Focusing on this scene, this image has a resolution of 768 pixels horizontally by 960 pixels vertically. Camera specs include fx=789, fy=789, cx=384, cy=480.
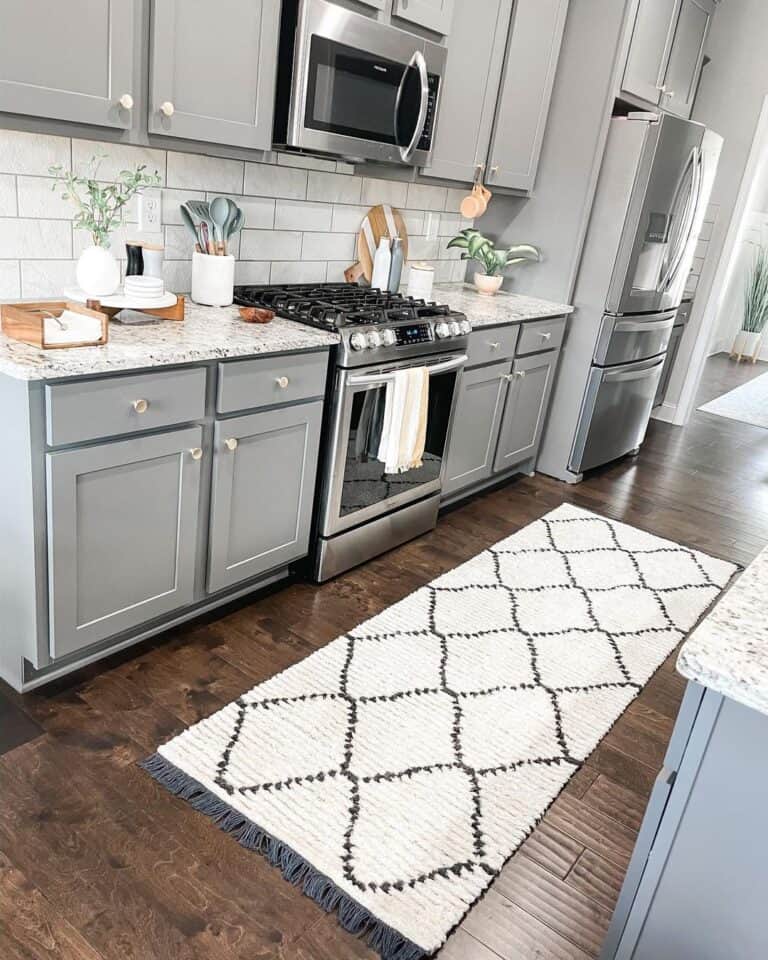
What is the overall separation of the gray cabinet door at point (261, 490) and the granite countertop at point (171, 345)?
0.72 feet

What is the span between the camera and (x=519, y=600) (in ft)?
9.62

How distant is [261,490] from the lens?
2490 millimetres

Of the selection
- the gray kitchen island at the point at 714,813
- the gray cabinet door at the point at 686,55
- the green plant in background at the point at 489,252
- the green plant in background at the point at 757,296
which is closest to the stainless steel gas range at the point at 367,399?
the green plant in background at the point at 489,252

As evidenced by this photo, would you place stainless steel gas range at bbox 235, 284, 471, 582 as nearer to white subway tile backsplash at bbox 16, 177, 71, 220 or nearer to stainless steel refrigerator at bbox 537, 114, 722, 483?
white subway tile backsplash at bbox 16, 177, 71, 220

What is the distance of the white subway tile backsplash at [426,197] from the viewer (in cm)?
372

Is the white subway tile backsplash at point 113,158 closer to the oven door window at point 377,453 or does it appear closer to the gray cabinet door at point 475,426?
the oven door window at point 377,453

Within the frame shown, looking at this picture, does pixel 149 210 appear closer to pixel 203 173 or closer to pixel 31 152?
pixel 203 173

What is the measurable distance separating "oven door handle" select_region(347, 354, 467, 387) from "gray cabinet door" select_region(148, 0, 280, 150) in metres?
0.79

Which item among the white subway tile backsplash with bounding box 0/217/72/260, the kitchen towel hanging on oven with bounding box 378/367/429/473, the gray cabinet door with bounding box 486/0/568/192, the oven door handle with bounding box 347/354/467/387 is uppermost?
the gray cabinet door with bounding box 486/0/568/192

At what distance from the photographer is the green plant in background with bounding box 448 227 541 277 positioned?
3.88m

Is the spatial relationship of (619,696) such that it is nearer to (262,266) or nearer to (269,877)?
(269,877)

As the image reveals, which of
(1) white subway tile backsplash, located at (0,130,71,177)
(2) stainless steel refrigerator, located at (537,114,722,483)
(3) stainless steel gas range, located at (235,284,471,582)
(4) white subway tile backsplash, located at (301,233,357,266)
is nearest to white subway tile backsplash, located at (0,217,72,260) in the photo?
(1) white subway tile backsplash, located at (0,130,71,177)

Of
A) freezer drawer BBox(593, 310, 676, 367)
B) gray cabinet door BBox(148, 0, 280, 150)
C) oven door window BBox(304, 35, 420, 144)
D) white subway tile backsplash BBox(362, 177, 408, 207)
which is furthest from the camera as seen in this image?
freezer drawer BBox(593, 310, 676, 367)

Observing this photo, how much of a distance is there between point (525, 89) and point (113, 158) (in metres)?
2.05
